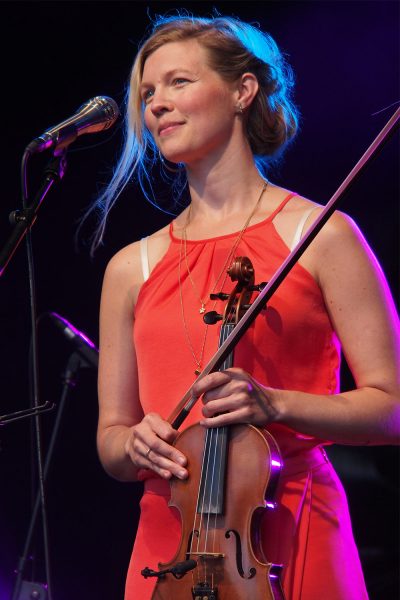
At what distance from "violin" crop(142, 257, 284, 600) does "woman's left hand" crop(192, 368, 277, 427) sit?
0.08 ft

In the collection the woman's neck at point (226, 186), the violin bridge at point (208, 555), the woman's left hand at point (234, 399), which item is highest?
the woman's neck at point (226, 186)

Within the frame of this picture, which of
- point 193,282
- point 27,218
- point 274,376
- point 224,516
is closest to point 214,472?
point 224,516

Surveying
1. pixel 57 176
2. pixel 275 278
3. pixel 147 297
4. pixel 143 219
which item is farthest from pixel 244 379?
pixel 143 219

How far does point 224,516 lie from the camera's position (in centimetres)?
153

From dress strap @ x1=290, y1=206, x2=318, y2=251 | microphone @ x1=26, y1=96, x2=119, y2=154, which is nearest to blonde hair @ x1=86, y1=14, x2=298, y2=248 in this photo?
microphone @ x1=26, y1=96, x2=119, y2=154

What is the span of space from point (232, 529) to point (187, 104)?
38.5 inches

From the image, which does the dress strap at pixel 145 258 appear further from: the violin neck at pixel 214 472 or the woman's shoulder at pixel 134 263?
the violin neck at pixel 214 472

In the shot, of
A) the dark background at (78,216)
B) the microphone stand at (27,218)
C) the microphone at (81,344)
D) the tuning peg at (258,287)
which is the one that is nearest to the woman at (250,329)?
the tuning peg at (258,287)

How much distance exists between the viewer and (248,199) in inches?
81.4

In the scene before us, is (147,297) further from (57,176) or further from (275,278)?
(275,278)

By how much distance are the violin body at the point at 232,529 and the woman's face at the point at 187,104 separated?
738 millimetres

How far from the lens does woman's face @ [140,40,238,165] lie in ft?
6.62

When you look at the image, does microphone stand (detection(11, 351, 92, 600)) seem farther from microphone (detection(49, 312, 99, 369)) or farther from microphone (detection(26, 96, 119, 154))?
microphone (detection(26, 96, 119, 154))

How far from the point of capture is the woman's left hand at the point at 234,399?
61.7 inches
